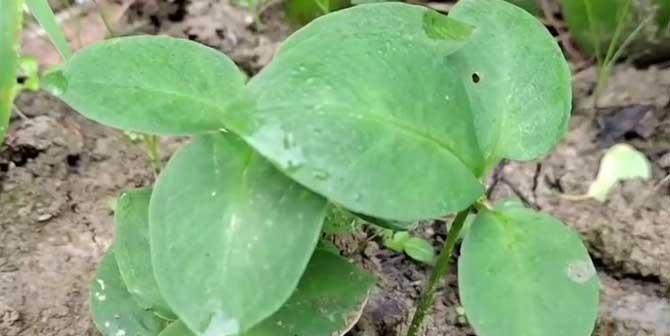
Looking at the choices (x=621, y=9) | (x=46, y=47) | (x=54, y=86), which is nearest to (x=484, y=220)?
(x=54, y=86)

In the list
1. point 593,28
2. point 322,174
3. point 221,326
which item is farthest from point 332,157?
point 593,28

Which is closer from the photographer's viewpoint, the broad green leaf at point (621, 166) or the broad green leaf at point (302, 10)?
the broad green leaf at point (621, 166)

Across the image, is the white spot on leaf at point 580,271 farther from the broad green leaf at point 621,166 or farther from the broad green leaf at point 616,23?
the broad green leaf at point 616,23

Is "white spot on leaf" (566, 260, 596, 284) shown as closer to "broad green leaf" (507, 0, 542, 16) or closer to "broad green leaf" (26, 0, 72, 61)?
"broad green leaf" (26, 0, 72, 61)

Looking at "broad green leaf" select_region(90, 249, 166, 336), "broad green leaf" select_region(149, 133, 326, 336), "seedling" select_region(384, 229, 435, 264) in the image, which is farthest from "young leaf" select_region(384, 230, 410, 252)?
"broad green leaf" select_region(149, 133, 326, 336)

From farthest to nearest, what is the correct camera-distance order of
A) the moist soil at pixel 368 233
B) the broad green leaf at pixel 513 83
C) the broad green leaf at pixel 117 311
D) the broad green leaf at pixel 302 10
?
the broad green leaf at pixel 302 10, the moist soil at pixel 368 233, the broad green leaf at pixel 117 311, the broad green leaf at pixel 513 83

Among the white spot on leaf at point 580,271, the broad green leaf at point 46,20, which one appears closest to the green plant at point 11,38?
the broad green leaf at point 46,20
